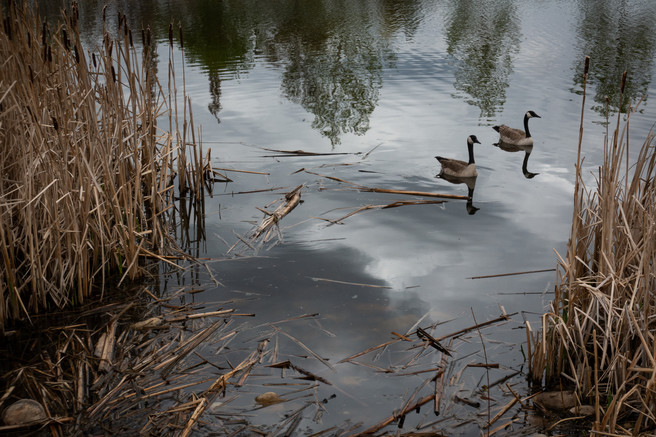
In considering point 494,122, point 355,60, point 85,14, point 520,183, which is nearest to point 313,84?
point 355,60

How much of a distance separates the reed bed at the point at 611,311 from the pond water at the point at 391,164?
549 millimetres

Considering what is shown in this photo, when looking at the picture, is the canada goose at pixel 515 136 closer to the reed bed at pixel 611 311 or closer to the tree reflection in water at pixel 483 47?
the tree reflection in water at pixel 483 47

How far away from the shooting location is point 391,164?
30.3ft

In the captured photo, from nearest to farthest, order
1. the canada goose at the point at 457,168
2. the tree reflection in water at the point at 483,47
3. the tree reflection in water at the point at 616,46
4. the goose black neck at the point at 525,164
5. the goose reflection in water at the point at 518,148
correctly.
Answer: the canada goose at the point at 457,168
the goose black neck at the point at 525,164
the goose reflection in water at the point at 518,148
the tree reflection in water at the point at 616,46
the tree reflection in water at the point at 483,47

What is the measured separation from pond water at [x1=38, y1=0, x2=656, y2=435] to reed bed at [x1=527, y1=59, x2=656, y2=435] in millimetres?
549

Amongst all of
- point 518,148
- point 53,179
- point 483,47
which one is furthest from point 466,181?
point 483,47

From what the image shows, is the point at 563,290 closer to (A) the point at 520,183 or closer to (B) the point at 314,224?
(B) the point at 314,224

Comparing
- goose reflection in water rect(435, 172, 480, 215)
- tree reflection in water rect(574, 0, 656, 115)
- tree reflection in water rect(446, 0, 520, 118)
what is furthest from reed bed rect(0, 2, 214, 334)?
tree reflection in water rect(446, 0, 520, 118)

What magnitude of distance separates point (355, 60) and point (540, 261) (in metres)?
10.4

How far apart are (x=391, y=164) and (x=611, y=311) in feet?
18.3

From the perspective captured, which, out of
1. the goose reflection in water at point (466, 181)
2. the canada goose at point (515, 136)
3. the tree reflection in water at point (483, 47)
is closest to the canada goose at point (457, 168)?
the goose reflection in water at point (466, 181)

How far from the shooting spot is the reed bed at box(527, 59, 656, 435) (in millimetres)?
3861

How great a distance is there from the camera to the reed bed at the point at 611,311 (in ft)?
12.7

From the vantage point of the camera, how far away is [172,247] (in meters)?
6.82
